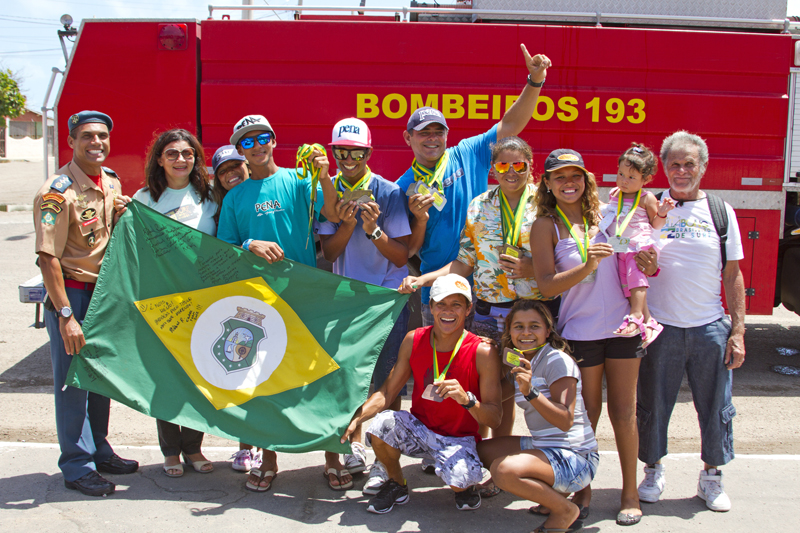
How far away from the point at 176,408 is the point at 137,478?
1.96 feet

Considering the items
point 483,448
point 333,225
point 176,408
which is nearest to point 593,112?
point 333,225

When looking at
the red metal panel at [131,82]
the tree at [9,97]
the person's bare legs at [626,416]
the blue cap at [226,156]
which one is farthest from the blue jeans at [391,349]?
the tree at [9,97]

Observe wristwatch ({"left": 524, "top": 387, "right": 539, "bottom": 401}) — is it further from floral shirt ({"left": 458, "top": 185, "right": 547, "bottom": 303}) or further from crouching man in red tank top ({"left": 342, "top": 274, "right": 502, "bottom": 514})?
floral shirt ({"left": 458, "top": 185, "right": 547, "bottom": 303})

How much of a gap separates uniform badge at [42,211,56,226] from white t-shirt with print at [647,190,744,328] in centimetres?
338

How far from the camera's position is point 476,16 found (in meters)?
5.55

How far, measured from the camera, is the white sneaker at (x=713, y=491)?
11.1 ft

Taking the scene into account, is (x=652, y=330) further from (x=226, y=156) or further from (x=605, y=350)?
(x=226, y=156)

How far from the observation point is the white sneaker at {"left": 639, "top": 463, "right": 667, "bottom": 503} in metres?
3.49

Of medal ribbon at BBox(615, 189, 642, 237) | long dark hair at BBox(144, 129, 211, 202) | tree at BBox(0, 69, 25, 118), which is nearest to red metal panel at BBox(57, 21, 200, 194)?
long dark hair at BBox(144, 129, 211, 202)

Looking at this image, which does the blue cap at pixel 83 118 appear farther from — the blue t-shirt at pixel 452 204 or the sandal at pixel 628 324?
the sandal at pixel 628 324

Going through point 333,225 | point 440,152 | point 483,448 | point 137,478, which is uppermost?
point 440,152

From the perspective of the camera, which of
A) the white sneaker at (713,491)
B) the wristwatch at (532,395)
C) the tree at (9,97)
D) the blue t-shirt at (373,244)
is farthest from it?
the tree at (9,97)

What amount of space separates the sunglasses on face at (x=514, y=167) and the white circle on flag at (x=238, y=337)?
61.7 inches

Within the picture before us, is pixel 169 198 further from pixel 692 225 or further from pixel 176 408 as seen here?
pixel 692 225
